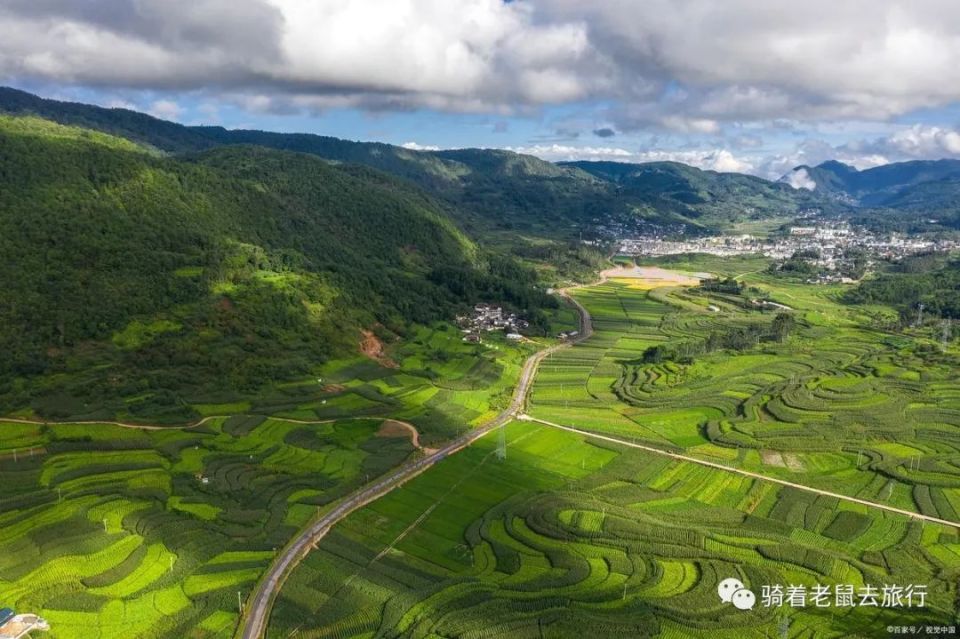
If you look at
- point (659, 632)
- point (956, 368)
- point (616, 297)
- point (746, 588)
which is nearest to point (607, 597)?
point (659, 632)

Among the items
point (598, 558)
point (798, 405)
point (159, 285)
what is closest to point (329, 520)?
point (598, 558)

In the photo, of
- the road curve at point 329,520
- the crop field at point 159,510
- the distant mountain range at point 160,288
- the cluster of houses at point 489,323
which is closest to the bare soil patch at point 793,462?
the road curve at point 329,520

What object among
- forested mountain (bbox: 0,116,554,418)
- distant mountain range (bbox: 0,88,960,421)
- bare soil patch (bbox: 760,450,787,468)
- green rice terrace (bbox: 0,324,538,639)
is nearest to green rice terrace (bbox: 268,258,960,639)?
bare soil patch (bbox: 760,450,787,468)

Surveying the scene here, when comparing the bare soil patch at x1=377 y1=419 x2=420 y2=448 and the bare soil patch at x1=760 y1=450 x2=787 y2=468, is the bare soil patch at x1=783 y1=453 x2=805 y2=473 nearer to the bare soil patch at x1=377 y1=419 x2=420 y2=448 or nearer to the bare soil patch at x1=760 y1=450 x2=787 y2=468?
the bare soil patch at x1=760 y1=450 x2=787 y2=468

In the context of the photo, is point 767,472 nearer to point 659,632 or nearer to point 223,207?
point 659,632

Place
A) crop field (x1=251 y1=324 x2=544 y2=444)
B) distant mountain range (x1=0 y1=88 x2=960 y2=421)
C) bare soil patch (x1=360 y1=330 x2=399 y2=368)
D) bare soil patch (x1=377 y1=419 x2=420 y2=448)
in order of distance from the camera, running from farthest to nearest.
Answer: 1. bare soil patch (x1=360 y1=330 x2=399 y2=368)
2. distant mountain range (x1=0 y1=88 x2=960 y2=421)
3. crop field (x1=251 y1=324 x2=544 y2=444)
4. bare soil patch (x1=377 y1=419 x2=420 y2=448)
